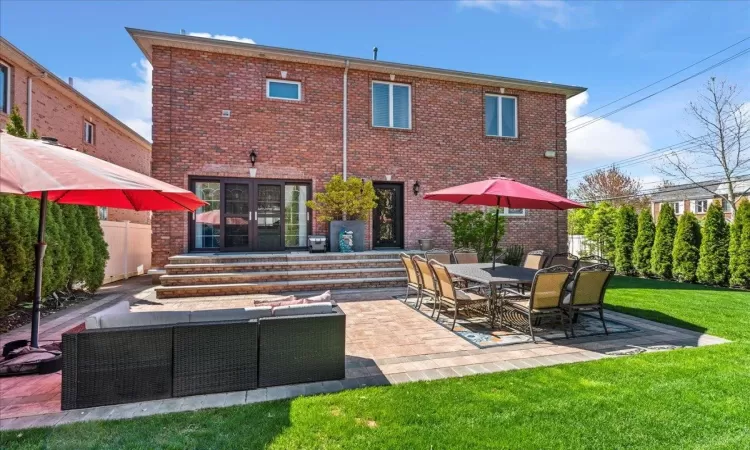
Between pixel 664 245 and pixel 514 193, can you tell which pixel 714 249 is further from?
pixel 514 193

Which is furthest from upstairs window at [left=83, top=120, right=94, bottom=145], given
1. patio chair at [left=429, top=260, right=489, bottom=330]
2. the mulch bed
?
patio chair at [left=429, top=260, right=489, bottom=330]

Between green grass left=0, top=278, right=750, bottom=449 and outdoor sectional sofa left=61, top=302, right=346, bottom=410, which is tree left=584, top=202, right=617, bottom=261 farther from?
outdoor sectional sofa left=61, top=302, right=346, bottom=410

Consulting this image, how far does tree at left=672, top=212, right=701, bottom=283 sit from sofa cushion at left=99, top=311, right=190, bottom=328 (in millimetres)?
13720

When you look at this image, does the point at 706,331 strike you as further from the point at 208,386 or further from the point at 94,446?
the point at 94,446

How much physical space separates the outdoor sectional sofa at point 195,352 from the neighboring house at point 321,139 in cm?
663

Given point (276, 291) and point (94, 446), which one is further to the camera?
point (276, 291)

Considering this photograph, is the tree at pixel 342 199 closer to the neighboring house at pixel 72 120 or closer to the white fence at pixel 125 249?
the white fence at pixel 125 249

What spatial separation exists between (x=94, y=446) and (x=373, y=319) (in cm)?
397

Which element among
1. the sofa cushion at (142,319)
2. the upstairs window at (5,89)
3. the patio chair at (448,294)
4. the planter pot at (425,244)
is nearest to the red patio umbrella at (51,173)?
the sofa cushion at (142,319)

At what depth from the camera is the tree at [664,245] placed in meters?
11.5

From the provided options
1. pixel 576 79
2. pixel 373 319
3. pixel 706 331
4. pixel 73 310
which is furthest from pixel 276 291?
pixel 576 79

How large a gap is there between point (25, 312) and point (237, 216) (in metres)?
4.67

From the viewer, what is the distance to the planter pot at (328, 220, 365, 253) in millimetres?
Answer: 9945

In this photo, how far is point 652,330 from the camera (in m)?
5.46
